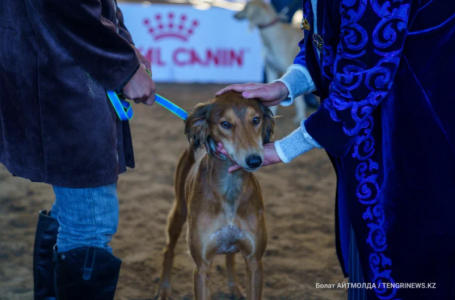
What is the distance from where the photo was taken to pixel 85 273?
7.09ft

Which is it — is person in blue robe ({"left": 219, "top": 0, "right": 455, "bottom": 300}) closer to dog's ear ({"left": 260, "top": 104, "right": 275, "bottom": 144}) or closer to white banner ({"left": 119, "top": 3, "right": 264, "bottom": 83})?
dog's ear ({"left": 260, "top": 104, "right": 275, "bottom": 144})

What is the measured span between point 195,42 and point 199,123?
6.82 metres

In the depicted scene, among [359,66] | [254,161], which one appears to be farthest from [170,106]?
[359,66]

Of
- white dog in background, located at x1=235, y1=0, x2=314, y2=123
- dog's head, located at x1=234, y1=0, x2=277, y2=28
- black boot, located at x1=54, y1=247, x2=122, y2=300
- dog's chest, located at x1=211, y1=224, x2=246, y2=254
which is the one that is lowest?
black boot, located at x1=54, y1=247, x2=122, y2=300

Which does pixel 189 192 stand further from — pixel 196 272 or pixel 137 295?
pixel 137 295

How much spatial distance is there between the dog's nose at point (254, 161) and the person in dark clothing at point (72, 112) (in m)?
0.48

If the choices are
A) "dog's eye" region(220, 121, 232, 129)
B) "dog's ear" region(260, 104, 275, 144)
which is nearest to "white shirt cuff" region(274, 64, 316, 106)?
"dog's ear" region(260, 104, 275, 144)

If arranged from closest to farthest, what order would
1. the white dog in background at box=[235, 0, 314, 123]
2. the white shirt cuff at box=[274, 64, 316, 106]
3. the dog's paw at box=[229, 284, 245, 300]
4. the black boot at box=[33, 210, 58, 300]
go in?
the white shirt cuff at box=[274, 64, 316, 106]
the black boot at box=[33, 210, 58, 300]
the dog's paw at box=[229, 284, 245, 300]
the white dog in background at box=[235, 0, 314, 123]

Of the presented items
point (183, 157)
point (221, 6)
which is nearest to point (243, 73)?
point (221, 6)

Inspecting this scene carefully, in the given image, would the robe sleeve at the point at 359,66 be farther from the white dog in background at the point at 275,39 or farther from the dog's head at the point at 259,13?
the dog's head at the point at 259,13

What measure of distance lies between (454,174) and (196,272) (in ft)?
4.35

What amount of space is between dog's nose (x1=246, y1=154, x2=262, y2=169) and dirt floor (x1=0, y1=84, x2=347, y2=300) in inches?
48.1

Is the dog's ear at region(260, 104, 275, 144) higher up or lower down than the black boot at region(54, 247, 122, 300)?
higher up

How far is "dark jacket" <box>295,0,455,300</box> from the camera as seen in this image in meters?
1.70
